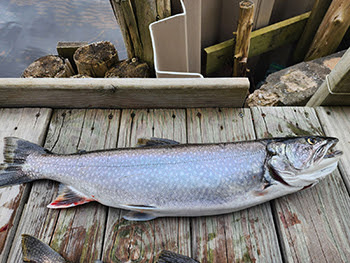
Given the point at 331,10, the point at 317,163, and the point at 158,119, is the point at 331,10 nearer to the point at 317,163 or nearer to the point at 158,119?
the point at 317,163

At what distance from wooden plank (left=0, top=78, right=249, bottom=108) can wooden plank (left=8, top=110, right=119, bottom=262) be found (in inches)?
14.4

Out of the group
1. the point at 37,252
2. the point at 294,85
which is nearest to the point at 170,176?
Answer: the point at 37,252

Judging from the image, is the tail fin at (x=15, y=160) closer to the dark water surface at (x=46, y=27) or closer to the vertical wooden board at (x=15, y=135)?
the vertical wooden board at (x=15, y=135)

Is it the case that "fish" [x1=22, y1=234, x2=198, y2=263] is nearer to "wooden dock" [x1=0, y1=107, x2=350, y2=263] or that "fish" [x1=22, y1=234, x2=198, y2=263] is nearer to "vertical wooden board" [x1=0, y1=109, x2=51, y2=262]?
"wooden dock" [x1=0, y1=107, x2=350, y2=263]

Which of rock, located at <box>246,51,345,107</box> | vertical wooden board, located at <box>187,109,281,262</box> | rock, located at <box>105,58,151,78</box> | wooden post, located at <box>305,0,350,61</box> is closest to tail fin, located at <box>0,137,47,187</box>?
vertical wooden board, located at <box>187,109,281,262</box>

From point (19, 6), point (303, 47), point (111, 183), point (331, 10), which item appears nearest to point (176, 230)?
point (111, 183)

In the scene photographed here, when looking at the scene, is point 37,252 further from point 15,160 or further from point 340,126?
point 340,126

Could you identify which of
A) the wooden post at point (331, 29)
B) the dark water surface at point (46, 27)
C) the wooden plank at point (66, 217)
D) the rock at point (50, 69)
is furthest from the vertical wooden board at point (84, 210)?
the dark water surface at point (46, 27)

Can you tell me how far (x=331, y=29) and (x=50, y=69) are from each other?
200 inches

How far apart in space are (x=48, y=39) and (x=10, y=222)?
7679 mm

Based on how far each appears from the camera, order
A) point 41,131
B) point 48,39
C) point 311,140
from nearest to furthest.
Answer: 1. point 311,140
2. point 41,131
3. point 48,39

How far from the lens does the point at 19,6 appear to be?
29.8 ft

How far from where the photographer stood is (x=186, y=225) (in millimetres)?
2367

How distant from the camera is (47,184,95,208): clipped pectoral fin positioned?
7.95ft
